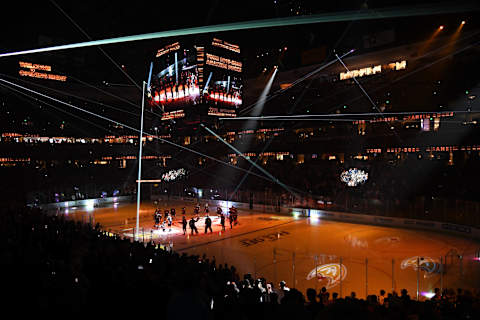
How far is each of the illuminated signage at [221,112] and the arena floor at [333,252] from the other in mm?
9522

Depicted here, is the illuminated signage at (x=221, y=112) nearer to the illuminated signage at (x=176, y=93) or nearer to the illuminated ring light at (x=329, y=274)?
the illuminated signage at (x=176, y=93)

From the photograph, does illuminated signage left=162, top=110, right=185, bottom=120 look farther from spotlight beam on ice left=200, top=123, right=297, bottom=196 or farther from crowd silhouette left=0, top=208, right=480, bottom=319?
crowd silhouette left=0, top=208, right=480, bottom=319

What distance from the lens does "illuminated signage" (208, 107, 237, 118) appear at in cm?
2577

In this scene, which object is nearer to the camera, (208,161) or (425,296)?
(425,296)

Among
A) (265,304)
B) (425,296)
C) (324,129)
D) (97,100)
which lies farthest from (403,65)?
(97,100)

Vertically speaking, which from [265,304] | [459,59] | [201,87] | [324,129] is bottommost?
[265,304]

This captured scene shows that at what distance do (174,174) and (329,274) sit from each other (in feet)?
105

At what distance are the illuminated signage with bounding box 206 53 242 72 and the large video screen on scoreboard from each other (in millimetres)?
1289

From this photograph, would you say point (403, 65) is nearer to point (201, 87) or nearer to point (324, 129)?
point (324, 129)

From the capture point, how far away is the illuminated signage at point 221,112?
2577 centimetres

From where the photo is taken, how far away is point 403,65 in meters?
28.6

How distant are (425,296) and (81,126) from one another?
47720 mm

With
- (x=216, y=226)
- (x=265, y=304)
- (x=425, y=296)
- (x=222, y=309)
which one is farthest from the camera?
(x=216, y=226)

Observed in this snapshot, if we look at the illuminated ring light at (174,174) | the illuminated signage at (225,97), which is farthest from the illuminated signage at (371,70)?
the illuminated ring light at (174,174)
